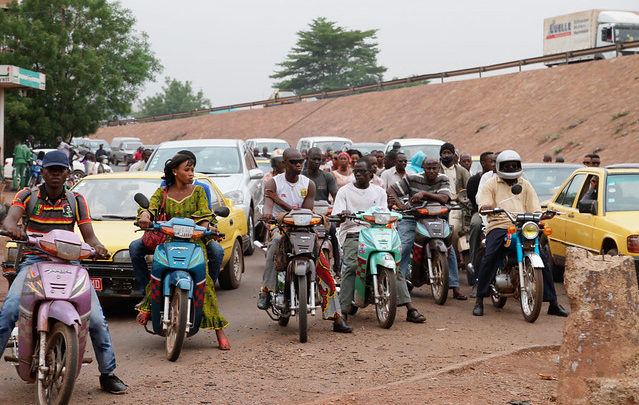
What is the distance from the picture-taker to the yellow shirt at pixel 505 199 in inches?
378

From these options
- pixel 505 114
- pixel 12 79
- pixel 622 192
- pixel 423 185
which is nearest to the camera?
pixel 423 185

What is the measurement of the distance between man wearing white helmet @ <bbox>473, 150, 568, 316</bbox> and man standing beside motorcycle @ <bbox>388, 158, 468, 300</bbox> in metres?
0.77

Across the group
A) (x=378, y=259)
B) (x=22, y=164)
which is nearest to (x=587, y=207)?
(x=378, y=259)

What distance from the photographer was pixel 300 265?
8031mm

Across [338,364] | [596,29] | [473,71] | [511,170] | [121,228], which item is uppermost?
[596,29]

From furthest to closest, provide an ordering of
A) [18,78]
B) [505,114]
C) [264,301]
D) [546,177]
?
1. [505,114]
2. [18,78]
3. [546,177]
4. [264,301]

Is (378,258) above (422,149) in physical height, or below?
below

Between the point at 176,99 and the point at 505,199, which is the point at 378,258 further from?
the point at 176,99

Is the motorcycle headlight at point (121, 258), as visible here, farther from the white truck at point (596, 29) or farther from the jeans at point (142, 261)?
the white truck at point (596, 29)

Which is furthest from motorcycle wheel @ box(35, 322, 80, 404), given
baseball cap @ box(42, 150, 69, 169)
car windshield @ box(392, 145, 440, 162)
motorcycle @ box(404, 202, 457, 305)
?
car windshield @ box(392, 145, 440, 162)

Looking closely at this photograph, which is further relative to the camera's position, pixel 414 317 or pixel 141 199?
pixel 414 317

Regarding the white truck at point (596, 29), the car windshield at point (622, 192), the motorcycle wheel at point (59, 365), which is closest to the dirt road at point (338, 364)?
the motorcycle wheel at point (59, 365)

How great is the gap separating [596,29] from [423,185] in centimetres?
3575

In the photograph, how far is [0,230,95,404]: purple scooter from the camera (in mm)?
5520
